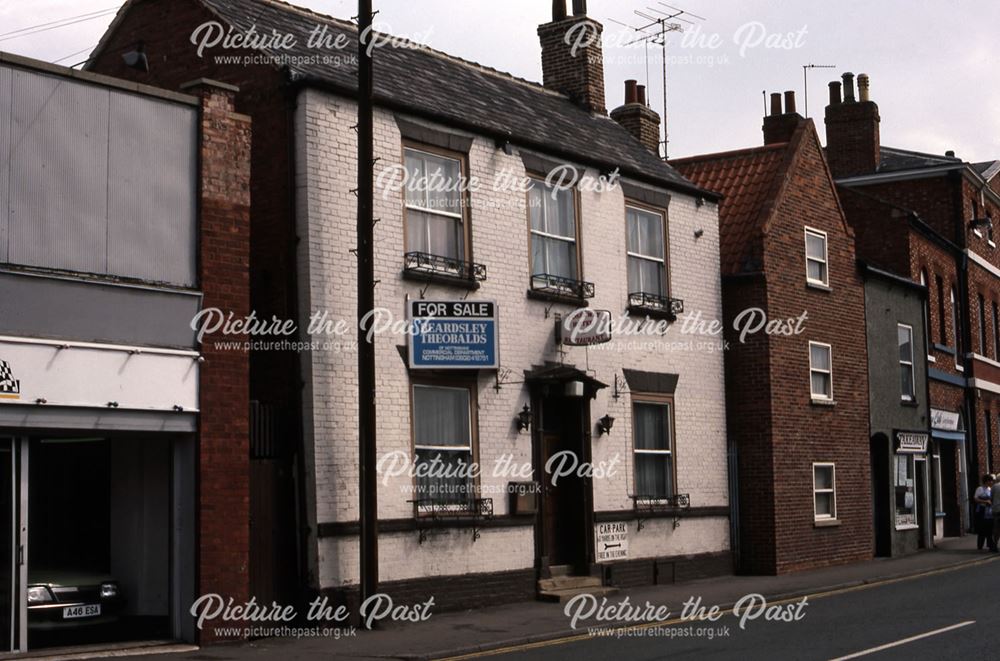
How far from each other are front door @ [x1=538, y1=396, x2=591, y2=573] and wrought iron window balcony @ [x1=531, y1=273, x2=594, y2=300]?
1.60 metres

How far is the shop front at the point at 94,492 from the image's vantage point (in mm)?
13031

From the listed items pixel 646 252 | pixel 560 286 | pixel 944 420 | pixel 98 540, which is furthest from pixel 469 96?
pixel 944 420

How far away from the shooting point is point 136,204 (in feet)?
46.9

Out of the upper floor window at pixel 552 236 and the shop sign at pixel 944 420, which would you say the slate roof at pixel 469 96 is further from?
the shop sign at pixel 944 420

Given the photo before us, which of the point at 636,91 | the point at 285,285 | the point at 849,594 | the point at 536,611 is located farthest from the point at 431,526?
the point at 636,91

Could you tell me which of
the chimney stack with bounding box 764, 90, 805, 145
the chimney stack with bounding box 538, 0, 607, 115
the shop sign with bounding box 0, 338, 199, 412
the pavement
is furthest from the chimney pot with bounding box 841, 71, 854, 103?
the shop sign with bounding box 0, 338, 199, 412

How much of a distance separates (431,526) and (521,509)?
2013mm

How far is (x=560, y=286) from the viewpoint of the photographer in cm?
2038

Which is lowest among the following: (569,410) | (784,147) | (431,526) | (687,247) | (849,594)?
(849,594)

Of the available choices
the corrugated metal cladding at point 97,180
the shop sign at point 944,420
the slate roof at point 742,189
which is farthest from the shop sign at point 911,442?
the corrugated metal cladding at point 97,180

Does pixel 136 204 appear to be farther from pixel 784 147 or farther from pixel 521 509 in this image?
pixel 784 147

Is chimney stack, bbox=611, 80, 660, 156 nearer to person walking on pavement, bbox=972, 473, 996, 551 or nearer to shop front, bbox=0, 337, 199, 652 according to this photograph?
person walking on pavement, bbox=972, 473, 996, 551

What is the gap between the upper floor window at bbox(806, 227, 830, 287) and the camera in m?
26.4

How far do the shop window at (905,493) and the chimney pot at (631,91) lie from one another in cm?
991
